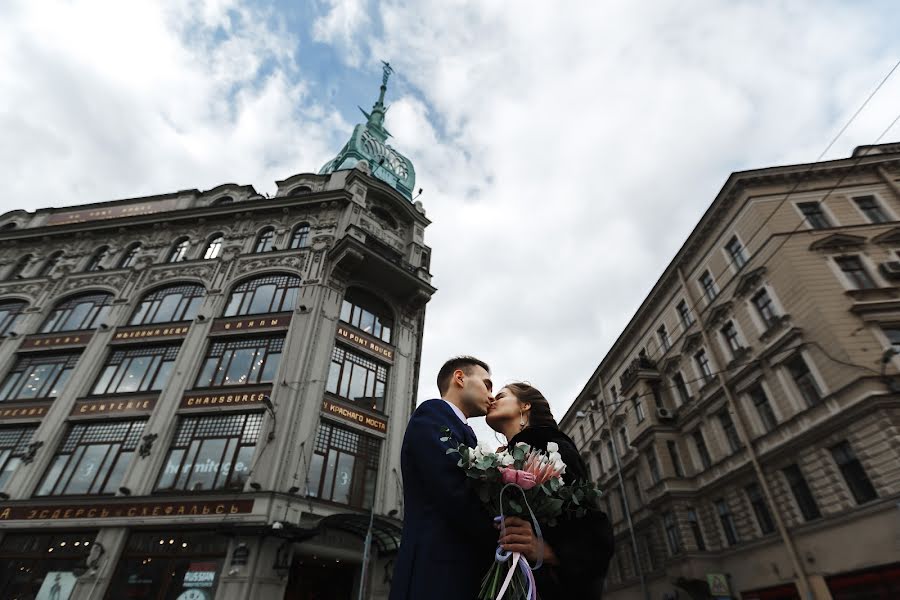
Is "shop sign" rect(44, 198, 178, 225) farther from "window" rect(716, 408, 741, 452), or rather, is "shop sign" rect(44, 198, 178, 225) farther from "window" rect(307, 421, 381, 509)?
"window" rect(716, 408, 741, 452)

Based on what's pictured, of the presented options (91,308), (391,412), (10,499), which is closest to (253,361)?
(391,412)

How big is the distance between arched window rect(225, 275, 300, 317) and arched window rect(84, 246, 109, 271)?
1033 cm

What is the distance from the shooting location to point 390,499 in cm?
1755

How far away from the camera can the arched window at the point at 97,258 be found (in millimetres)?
26237

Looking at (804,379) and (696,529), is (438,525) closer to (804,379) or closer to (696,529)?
(804,379)

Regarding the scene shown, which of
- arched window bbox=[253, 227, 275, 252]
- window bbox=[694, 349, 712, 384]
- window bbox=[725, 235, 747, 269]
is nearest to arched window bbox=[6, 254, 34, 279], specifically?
arched window bbox=[253, 227, 275, 252]

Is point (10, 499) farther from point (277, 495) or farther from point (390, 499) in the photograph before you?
point (390, 499)

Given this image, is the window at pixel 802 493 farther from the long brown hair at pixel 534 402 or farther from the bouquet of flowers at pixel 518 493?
the bouquet of flowers at pixel 518 493

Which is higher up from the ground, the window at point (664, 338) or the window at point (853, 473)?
the window at point (664, 338)

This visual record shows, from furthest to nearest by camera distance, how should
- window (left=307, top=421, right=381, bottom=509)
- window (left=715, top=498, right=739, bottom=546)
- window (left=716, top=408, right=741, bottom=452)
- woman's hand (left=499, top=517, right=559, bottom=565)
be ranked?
1. window (left=716, top=408, right=741, bottom=452)
2. window (left=715, top=498, right=739, bottom=546)
3. window (left=307, top=421, right=381, bottom=509)
4. woman's hand (left=499, top=517, right=559, bottom=565)

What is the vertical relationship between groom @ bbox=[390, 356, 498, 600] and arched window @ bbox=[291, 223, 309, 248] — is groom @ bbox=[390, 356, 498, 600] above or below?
below

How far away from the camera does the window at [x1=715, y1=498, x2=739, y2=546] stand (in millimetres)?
21219

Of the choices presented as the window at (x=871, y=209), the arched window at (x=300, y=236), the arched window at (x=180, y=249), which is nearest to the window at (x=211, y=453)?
the arched window at (x=300, y=236)

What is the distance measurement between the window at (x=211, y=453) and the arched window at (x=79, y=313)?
1008cm
